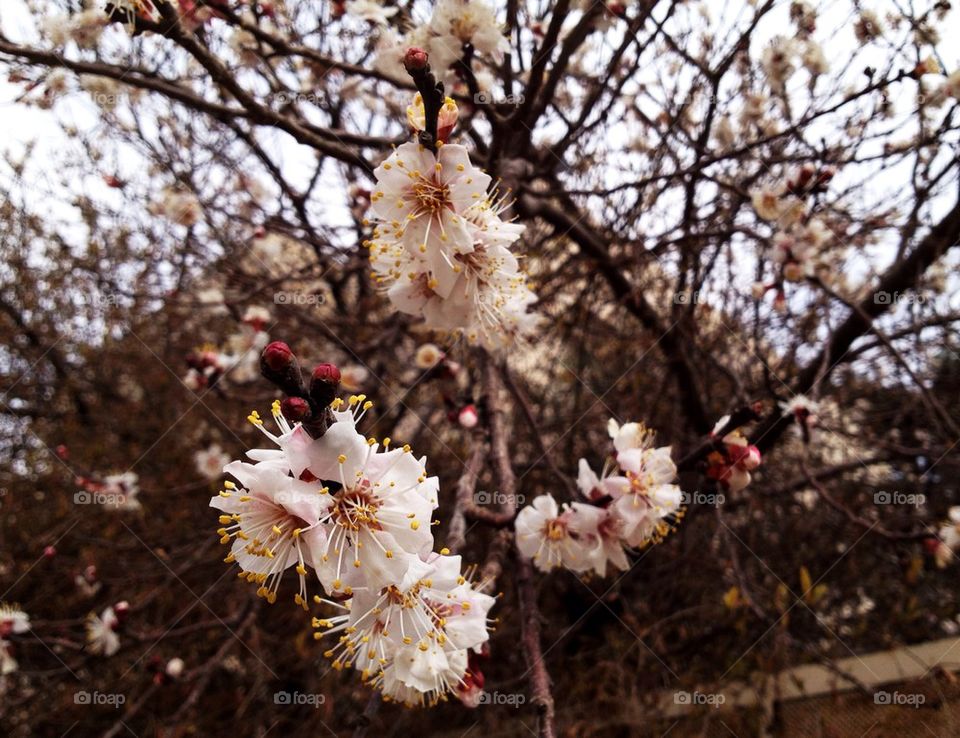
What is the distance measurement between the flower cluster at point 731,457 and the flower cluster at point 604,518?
0.11 m

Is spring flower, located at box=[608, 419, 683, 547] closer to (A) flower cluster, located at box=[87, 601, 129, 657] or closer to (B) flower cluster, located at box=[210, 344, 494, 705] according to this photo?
(B) flower cluster, located at box=[210, 344, 494, 705]

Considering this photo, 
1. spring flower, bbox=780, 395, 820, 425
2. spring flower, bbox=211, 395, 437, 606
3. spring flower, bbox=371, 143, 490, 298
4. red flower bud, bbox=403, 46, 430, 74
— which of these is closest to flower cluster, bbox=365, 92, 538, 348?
spring flower, bbox=371, 143, 490, 298

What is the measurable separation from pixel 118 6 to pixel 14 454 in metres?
4.18

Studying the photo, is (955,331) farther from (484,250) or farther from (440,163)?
(440,163)

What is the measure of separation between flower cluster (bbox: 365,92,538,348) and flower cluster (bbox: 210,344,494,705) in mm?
398

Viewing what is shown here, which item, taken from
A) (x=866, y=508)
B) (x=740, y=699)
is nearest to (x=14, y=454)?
(x=740, y=699)

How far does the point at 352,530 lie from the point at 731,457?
3.19 ft

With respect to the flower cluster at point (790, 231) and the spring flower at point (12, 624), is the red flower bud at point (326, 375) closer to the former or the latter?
the flower cluster at point (790, 231)

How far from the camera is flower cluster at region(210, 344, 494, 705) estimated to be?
0.83 metres

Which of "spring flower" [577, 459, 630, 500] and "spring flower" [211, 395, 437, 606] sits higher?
"spring flower" [577, 459, 630, 500]

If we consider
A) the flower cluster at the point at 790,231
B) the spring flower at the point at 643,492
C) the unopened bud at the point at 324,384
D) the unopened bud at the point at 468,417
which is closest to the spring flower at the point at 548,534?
the spring flower at the point at 643,492

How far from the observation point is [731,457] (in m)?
1.45

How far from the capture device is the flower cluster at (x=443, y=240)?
3.91 feet

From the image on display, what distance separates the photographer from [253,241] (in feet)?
11.4
